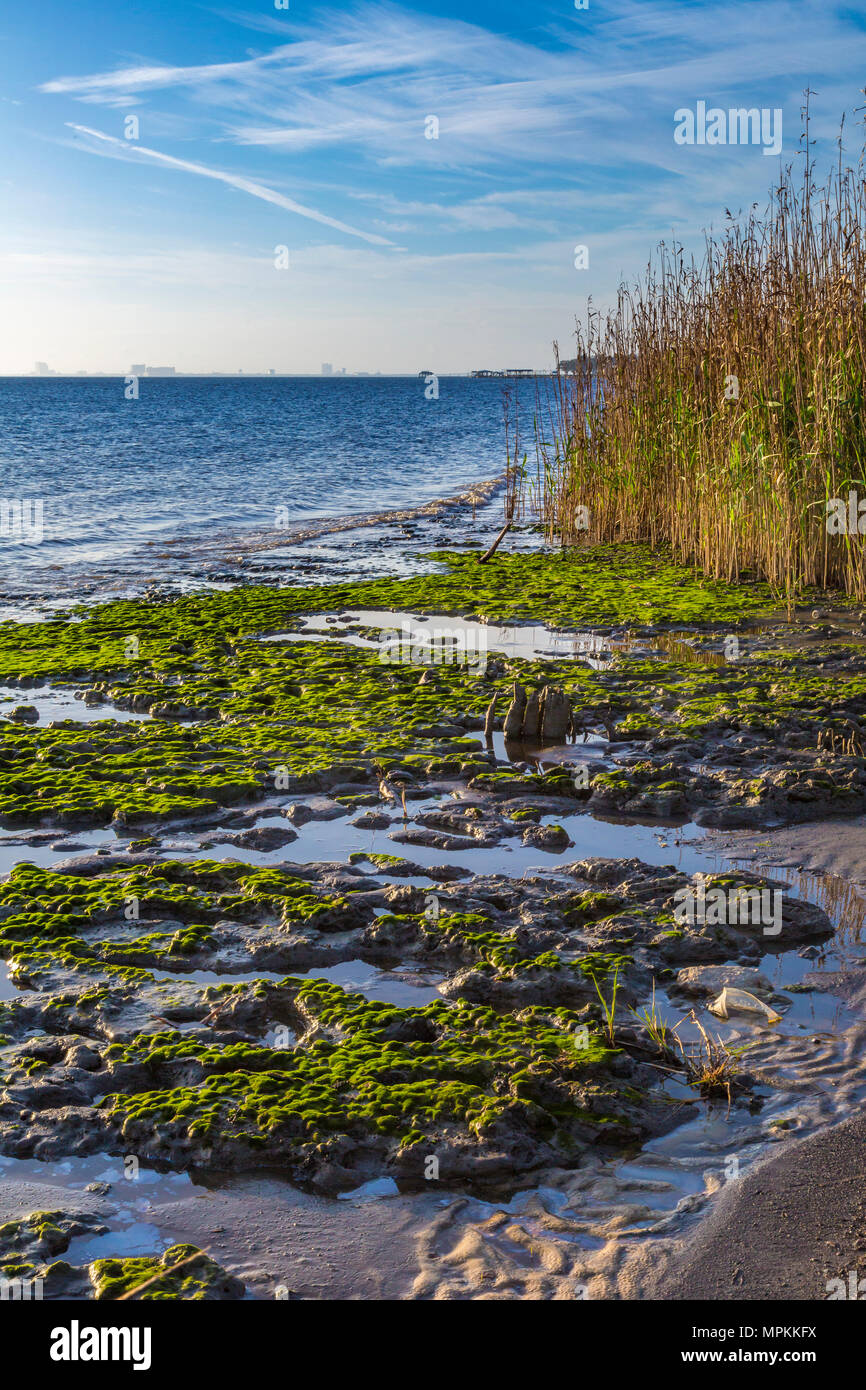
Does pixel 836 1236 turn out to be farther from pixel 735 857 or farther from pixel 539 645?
pixel 539 645

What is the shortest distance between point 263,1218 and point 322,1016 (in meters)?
0.94

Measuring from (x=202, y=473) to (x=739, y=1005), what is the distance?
29.9 metres

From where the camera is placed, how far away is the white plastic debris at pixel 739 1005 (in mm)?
3707

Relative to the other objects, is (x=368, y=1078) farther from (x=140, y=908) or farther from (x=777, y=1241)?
(x=140, y=908)

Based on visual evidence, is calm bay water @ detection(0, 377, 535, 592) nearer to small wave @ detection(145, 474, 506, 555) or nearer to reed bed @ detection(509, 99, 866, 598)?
small wave @ detection(145, 474, 506, 555)

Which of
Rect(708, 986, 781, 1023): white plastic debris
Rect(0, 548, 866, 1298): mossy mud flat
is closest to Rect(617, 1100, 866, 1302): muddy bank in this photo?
Rect(0, 548, 866, 1298): mossy mud flat

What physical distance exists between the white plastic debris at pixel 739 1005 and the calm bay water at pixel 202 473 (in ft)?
38.0

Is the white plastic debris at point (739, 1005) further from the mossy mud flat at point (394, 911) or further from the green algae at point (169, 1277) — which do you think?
the green algae at point (169, 1277)

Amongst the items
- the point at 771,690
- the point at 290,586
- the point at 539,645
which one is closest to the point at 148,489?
the point at 290,586

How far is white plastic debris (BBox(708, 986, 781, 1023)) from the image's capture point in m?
3.71

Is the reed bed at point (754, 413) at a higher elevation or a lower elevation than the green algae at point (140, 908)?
higher

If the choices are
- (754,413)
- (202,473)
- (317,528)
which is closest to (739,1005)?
(754,413)

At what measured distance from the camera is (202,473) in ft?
104

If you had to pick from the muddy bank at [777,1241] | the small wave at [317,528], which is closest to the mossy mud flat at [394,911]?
the muddy bank at [777,1241]
